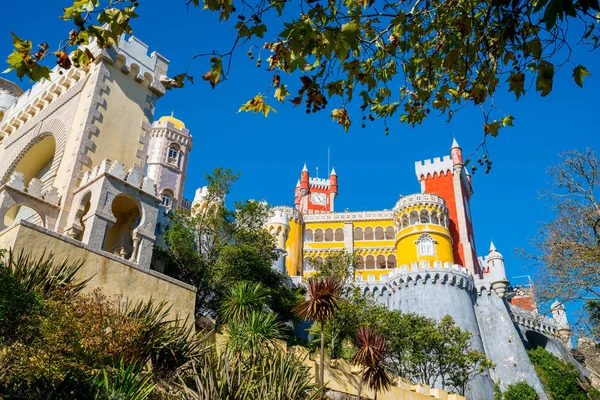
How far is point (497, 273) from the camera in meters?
45.6

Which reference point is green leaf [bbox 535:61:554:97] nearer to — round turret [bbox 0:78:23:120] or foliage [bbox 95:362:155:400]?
foliage [bbox 95:362:155:400]

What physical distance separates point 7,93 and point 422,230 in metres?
32.6

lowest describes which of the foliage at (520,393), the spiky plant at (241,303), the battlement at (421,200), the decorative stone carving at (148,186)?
the foliage at (520,393)

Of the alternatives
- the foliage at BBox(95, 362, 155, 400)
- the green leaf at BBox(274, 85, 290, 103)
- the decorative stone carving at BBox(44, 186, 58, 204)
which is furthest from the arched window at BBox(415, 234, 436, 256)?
the green leaf at BBox(274, 85, 290, 103)

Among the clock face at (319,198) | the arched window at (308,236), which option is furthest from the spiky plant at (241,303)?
the clock face at (319,198)

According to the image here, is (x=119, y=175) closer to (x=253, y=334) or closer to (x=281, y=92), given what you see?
(x=253, y=334)

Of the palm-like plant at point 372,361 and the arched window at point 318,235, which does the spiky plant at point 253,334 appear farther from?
the arched window at point 318,235

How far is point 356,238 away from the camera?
198 ft

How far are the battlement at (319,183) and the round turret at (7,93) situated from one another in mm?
46856

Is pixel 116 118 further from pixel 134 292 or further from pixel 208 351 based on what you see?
pixel 208 351

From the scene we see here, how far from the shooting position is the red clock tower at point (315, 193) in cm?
7562

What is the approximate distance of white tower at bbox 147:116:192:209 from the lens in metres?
47.7

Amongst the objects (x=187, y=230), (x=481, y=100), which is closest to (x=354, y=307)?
(x=187, y=230)

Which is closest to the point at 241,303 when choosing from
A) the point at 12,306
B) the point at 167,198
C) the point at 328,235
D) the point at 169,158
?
the point at 12,306
